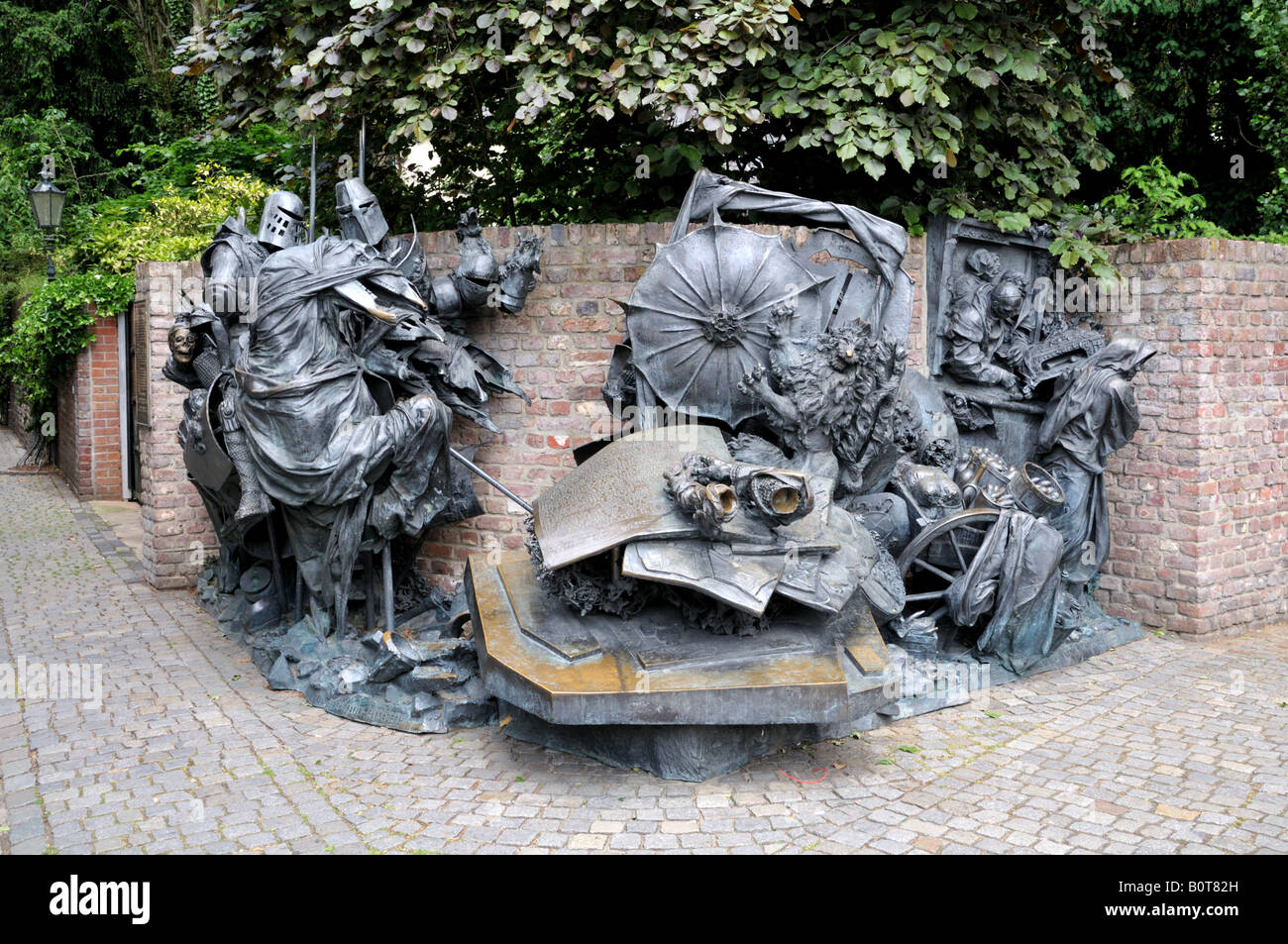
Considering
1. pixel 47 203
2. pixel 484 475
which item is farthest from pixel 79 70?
pixel 484 475

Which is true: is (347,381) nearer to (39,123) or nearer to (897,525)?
(897,525)

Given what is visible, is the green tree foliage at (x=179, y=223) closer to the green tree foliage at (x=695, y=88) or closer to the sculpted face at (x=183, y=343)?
the green tree foliage at (x=695, y=88)

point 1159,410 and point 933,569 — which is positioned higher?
point 1159,410

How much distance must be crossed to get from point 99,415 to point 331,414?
8677 millimetres

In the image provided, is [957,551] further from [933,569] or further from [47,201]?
[47,201]

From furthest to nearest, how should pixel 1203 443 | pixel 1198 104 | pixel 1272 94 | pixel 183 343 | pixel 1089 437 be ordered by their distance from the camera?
pixel 1198 104 → pixel 1272 94 → pixel 1203 443 → pixel 1089 437 → pixel 183 343

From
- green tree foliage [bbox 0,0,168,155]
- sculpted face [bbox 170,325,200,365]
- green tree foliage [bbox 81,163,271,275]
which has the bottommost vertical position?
sculpted face [bbox 170,325,200,365]

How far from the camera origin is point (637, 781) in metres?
5.15

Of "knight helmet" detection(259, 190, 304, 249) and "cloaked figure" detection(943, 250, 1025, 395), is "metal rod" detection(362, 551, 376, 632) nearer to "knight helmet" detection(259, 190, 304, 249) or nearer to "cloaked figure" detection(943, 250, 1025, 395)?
"knight helmet" detection(259, 190, 304, 249)

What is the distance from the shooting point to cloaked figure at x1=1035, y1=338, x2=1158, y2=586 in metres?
7.54

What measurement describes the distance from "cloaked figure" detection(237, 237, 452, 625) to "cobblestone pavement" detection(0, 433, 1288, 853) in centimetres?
114

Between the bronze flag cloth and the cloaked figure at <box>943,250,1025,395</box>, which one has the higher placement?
the cloaked figure at <box>943,250,1025,395</box>

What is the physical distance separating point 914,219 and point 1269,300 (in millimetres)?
2689

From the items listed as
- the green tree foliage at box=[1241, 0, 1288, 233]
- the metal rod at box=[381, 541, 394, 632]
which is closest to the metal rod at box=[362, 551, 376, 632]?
the metal rod at box=[381, 541, 394, 632]
